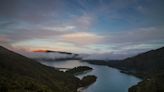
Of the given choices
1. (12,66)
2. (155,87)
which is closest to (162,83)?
(155,87)

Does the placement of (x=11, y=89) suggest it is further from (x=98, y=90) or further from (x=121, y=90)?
(x=121, y=90)

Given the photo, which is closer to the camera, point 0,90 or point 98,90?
point 0,90

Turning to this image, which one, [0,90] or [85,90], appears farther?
[85,90]

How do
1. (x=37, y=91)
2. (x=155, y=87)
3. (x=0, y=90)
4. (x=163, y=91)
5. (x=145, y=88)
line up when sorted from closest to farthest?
1. (x=0, y=90)
2. (x=37, y=91)
3. (x=163, y=91)
4. (x=155, y=87)
5. (x=145, y=88)

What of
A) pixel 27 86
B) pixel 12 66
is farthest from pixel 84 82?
pixel 27 86

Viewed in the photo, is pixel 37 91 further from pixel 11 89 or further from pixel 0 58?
pixel 0 58

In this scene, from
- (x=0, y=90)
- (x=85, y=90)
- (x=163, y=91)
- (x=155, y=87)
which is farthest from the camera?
(x=85, y=90)

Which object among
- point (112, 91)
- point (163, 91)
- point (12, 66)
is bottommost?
point (112, 91)

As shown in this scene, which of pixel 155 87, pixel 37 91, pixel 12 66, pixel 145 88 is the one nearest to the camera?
pixel 37 91

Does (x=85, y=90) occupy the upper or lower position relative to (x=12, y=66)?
lower
